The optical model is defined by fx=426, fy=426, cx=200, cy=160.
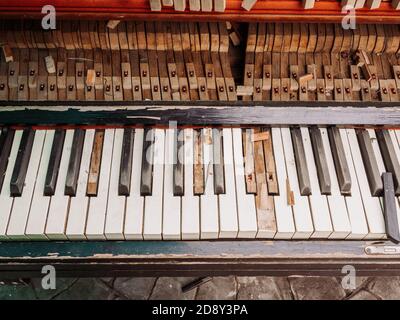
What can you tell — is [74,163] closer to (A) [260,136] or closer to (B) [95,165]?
(B) [95,165]

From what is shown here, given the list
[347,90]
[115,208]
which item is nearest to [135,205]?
[115,208]

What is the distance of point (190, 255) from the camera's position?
86.0 inches

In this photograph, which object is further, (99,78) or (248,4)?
(99,78)

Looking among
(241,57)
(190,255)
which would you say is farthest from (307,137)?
(190,255)

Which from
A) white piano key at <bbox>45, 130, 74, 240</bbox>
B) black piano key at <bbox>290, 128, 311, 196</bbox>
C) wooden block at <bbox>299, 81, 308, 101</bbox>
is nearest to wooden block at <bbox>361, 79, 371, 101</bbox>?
wooden block at <bbox>299, 81, 308, 101</bbox>

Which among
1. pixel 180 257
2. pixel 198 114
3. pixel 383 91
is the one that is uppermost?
pixel 383 91

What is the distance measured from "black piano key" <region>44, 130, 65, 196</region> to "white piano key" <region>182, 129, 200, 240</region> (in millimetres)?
701

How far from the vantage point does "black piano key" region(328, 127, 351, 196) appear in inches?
89.7

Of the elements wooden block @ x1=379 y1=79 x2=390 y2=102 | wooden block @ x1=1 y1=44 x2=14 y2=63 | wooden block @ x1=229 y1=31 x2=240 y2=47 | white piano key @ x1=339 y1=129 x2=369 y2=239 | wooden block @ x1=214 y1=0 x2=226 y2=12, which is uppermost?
wooden block @ x1=229 y1=31 x2=240 y2=47

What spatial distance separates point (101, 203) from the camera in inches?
87.2

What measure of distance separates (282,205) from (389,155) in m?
0.72

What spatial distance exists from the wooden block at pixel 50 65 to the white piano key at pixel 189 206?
3.03 feet

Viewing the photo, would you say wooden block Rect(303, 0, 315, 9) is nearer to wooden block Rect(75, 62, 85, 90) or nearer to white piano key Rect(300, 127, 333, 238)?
white piano key Rect(300, 127, 333, 238)
